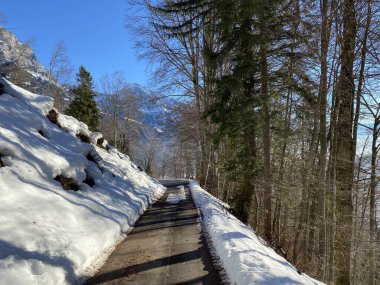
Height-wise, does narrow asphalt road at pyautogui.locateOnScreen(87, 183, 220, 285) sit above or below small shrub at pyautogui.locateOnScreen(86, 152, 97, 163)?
below

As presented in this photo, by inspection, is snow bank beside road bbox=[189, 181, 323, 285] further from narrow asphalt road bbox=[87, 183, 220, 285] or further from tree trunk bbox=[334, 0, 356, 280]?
tree trunk bbox=[334, 0, 356, 280]

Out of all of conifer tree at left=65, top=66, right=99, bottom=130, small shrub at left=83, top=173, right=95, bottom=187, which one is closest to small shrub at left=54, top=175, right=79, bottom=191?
small shrub at left=83, top=173, right=95, bottom=187

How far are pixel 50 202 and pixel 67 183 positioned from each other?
172cm

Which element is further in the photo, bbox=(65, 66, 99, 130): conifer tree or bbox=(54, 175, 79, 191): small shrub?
bbox=(65, 66, 99, 130): conifer tree

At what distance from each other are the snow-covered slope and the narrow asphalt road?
0.37m

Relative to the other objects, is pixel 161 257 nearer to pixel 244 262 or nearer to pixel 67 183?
pixel 244 262

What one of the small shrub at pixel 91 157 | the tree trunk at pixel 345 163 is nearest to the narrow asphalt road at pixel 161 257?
the small shrub at pixel 91 157

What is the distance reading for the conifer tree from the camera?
31703 mm

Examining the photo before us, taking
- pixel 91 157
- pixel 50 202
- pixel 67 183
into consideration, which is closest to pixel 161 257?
pixel 50 202

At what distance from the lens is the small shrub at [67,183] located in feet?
26.6

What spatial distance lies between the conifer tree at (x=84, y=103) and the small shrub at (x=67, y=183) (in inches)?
933

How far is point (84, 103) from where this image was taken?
32.4 m

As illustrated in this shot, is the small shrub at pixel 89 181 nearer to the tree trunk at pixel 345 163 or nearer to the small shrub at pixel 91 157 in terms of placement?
the small shrub at pixel 91 157

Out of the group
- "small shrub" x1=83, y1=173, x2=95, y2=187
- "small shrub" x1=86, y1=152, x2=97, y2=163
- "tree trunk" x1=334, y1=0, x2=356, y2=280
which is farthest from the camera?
"small shrub" x1=86, y1=152, x2=97, y2=163
